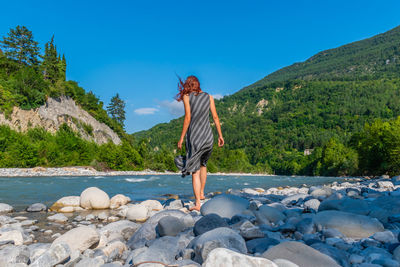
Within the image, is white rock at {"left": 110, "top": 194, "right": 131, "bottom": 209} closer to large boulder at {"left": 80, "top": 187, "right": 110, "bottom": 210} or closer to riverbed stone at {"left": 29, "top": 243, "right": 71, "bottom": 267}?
large boulder at {"left": 80, "top": 187, "right": 110, "bottom": 210}

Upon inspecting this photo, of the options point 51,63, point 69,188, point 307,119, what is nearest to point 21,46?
point 51,63

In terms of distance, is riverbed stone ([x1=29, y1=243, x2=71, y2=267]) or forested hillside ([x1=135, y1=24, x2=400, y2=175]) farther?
forested hillside ([x1=135, y1=24, x2=400, y2=175])

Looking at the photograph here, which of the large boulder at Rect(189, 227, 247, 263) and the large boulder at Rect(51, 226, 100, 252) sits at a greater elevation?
the large boulder at Rect(189, 227, 247, 263)

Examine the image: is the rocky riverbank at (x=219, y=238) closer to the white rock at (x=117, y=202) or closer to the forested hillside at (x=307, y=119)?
the white rock at (x=117, y=202)

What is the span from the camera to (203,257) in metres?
2.32

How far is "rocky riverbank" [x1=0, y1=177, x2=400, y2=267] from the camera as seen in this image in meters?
2.23

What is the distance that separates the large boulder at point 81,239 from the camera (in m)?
3.13

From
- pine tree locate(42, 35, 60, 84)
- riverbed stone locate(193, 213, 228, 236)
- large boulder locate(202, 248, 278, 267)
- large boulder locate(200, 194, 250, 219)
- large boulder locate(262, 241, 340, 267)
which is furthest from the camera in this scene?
pine tree locate(42, 35, 60, 84)

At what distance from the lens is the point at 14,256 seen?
8.38 ft

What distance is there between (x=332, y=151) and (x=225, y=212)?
63.0 metres

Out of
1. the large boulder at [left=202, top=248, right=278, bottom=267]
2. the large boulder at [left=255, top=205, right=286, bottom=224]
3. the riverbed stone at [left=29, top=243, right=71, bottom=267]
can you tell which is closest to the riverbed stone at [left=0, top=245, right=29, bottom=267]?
the riverbed stone at [left=29, top=243, right=71, bottom=267]

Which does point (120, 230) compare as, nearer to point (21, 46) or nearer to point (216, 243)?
point (216, 243)

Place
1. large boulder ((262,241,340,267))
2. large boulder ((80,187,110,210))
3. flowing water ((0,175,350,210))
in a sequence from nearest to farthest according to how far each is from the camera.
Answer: large boulder ((262,241,340,267))
large boulder ((80,187,110,210))
flowing water ((0,175,350,210))

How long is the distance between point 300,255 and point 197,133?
284 centimetres
